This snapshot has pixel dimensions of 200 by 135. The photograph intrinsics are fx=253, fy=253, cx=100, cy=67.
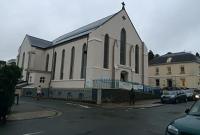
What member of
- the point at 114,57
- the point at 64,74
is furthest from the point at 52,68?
the point at 114,57

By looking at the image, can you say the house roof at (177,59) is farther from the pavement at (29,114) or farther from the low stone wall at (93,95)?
the pavement at (29,114)

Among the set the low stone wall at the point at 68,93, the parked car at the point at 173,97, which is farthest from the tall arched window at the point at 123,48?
the parked car at the point at 173,97

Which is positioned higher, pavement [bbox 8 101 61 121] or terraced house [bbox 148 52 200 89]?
terraced house [bbox 148 52 200 89]

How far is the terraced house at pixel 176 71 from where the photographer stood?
5791 centimetres

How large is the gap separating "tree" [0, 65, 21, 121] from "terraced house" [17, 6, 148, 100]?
A: 596 inches

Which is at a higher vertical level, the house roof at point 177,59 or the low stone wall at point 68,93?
→ the house roof at point 177,59

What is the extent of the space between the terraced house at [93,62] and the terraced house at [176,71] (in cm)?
1860

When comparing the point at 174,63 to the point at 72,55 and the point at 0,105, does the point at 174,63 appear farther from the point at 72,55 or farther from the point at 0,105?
the point at 0,105

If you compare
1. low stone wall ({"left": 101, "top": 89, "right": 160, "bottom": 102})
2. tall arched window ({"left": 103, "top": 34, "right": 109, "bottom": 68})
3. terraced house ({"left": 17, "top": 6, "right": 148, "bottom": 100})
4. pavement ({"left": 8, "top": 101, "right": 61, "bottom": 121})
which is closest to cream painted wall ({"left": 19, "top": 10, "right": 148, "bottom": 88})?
terraced house ({"left": 17, "top": 6, "right": 148, "bottom": 100})

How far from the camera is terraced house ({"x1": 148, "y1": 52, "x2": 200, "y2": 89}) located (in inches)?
2280

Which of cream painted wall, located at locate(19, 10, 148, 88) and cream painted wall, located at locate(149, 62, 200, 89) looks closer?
cream painted wall, located at locate(19, 10, 148, 88)

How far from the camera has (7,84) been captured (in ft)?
48.1

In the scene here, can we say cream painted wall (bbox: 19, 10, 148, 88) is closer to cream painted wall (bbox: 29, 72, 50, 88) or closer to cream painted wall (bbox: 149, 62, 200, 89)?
cream painted wall (bbox: 29, 72, 50, 88)

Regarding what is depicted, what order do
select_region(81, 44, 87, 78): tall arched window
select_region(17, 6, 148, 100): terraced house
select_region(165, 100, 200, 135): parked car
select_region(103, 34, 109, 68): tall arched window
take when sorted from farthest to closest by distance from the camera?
select_region(103, 34, 109, 68): tall arched window
select_region(81, 44, 87, 78): tall arched window
select_region(17, 6, 148, 100): terraced house
select_region(165, 100, 200, 135): parked car
